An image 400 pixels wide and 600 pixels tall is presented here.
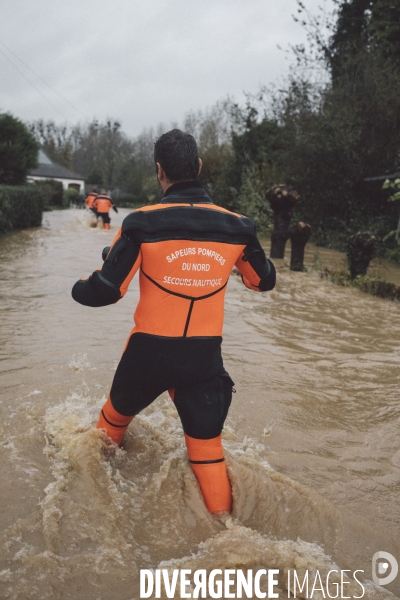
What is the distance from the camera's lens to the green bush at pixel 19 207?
16516 millimetres

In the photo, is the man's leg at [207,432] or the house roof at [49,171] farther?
the house roof at [49,171]

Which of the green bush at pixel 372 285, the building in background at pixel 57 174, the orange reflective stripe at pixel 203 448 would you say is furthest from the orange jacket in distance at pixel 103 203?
the building in background at pixel 57 174

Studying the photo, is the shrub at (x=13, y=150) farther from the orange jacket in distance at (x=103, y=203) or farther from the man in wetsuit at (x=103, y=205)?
the orange jacket in distance at (x=103, y=203)

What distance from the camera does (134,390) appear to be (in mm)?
2842

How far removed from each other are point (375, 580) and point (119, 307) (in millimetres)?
5818

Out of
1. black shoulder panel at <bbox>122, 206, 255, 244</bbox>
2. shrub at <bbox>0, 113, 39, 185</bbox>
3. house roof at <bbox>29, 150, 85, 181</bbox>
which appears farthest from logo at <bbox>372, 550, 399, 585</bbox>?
house roof at <bbox>29, 150, 85, 181</bbox>

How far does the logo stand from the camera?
2.56 meters

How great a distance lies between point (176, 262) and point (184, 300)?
0.64 feet

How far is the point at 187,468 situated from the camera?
3.06 m

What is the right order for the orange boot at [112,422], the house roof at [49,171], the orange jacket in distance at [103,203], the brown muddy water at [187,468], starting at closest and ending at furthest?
the brown muddy water at [187,468]
the orange boot at [112,422]
the orange jacket in distance at [103,203]
the house roof at [49,171]

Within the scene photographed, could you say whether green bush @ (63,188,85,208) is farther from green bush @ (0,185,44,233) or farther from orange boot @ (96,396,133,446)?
orange boot @ (96,396,133,446)

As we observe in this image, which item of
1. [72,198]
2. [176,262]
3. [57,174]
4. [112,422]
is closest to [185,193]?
[176,262]

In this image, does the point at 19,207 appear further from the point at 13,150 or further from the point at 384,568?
the point at 384,568

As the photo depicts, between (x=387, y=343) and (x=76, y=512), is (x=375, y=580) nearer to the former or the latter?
(x=76, y=512)
